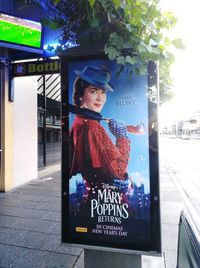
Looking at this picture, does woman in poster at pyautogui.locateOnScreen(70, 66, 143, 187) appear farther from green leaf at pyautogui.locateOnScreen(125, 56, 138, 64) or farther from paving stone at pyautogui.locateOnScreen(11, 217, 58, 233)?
paving stone at pyautogui.locateOnScreen(11, 217, 58, 233)

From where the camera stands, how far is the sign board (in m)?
7.43

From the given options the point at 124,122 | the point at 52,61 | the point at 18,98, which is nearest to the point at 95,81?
the point at 124,122

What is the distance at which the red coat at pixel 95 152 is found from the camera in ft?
8.98

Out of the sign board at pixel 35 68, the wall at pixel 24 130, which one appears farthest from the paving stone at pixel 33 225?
the sign board at pixel 35 68

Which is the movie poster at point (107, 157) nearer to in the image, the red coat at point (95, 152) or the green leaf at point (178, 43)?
the red coat at point (95, 152)

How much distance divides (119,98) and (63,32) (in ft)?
3.28

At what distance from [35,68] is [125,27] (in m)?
5.54

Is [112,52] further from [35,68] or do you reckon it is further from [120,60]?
[35,68]

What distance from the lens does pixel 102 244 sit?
9.13ft

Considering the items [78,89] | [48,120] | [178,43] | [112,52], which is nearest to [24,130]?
[48,120]

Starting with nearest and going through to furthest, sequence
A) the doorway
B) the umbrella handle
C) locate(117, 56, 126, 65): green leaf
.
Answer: locate(117, 56, 126, 65): green leaf → the umbrella handle → the doorway

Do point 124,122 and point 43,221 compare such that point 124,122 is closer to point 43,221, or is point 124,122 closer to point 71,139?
point 71,139

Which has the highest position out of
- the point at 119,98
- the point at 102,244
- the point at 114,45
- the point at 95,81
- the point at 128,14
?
the point at 128,14

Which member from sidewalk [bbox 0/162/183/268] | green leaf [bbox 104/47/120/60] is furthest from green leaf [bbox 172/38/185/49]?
sidewalk [bbox 0/162/183/268]
